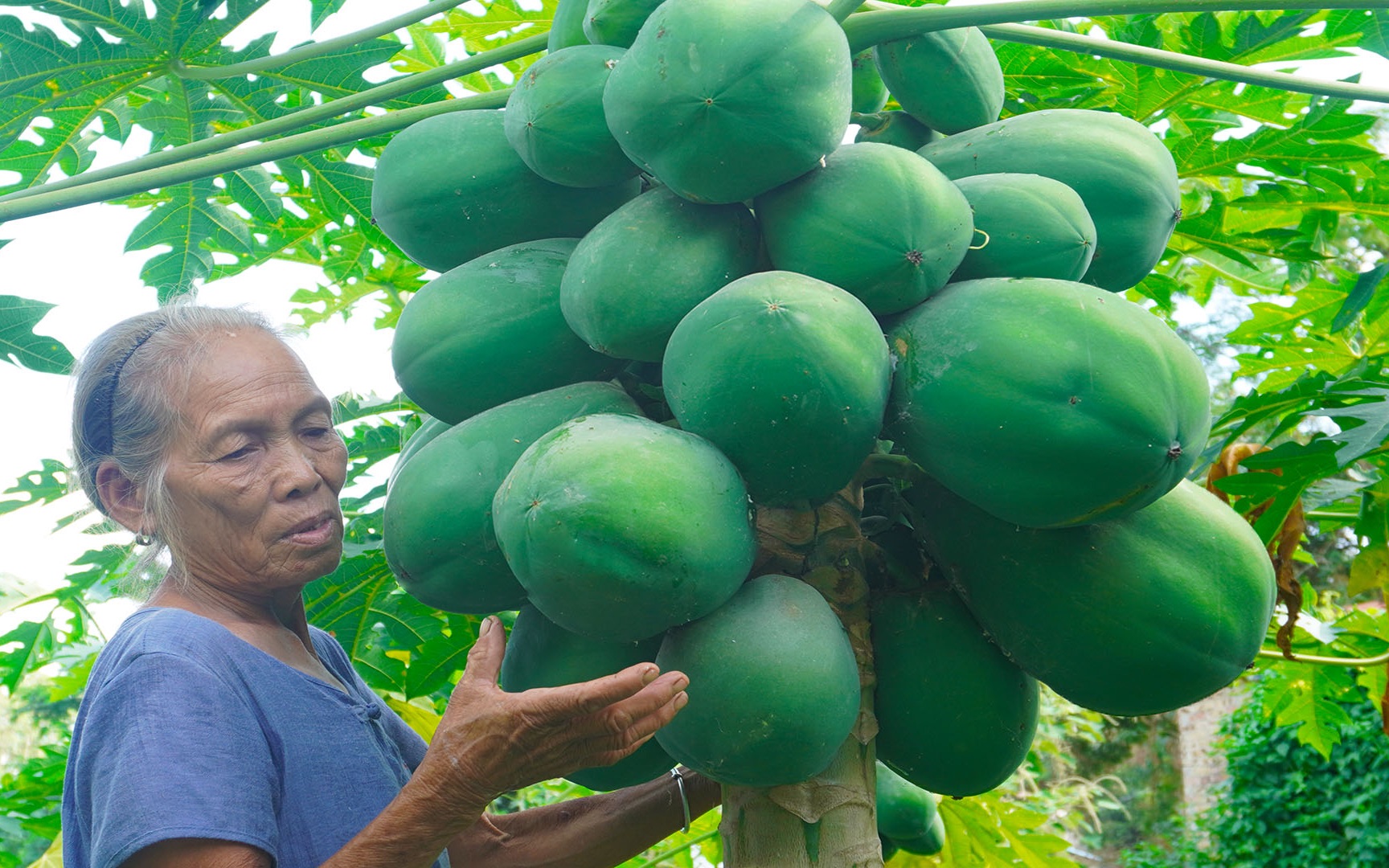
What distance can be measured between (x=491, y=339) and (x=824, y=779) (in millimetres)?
725

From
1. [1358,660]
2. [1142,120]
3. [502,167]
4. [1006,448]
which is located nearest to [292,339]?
[502,167]

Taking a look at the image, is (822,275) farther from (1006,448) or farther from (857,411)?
(1006,448)

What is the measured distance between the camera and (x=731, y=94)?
1.43 m

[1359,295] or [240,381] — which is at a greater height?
[240,381]

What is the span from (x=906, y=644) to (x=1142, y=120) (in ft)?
5.40

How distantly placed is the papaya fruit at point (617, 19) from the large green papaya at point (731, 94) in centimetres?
22

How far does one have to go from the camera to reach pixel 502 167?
1.78 metres

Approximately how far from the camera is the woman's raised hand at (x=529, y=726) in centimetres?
135

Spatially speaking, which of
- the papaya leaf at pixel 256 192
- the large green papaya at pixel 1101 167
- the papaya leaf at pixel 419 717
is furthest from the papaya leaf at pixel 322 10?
the papaya leaf at pixel 419 717

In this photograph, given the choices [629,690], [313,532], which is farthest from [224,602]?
[629,690]

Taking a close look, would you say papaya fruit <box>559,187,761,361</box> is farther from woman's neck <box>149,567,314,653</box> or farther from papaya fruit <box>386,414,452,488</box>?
woman's neck <box>149,567,314,653</box>

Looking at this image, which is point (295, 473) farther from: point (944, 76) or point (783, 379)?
point (944, 76)

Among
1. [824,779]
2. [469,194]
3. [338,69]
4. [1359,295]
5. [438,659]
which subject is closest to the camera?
[824,779]

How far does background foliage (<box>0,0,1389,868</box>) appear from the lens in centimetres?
230
